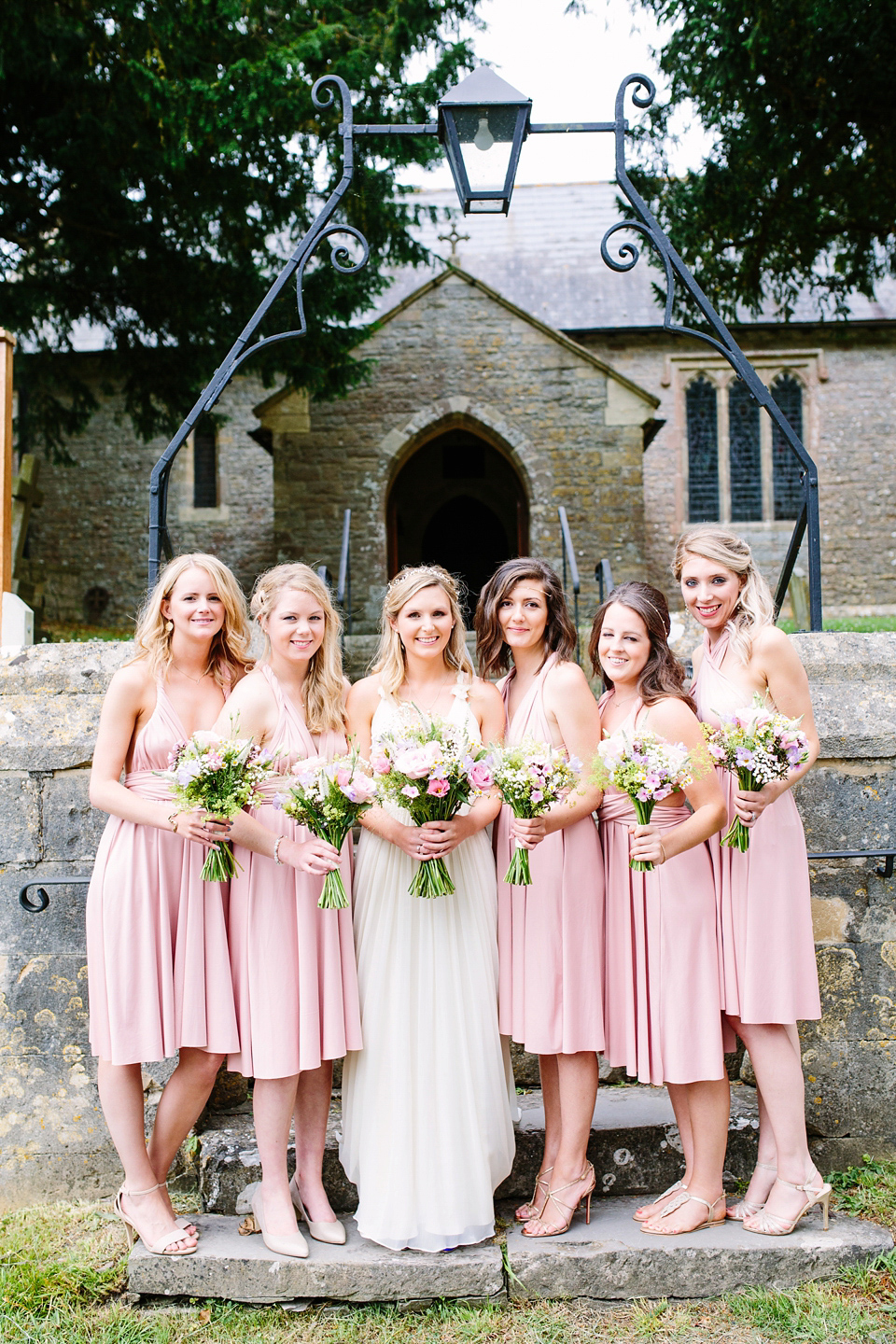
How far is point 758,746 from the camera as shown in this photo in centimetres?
276

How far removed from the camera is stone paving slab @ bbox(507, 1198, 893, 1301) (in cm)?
293

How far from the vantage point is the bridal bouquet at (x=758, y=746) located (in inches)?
108

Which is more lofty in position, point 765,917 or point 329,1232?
point 765,917

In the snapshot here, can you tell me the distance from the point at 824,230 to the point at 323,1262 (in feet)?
A: 29.0

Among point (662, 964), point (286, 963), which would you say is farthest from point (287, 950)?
point (662, 964)

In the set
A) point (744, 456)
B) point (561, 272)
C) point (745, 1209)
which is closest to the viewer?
point (745, 1209)

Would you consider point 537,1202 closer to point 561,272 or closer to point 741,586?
point 741,586

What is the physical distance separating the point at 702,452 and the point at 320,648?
14.9m

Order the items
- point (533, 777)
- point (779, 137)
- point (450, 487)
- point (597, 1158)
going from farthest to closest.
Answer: point (450, 487) → point (779, 137) → point (597, 1158) → point (533, 777)

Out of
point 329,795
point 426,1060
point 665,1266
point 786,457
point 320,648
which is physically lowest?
point 665,1266

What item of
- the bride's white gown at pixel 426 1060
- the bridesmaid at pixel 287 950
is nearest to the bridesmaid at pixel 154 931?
the bridesmaid at pixel 287 950

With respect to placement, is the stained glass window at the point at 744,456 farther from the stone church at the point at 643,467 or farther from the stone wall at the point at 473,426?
the stone wall at the point at 473,426

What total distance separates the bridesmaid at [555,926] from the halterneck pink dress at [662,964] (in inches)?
2.7

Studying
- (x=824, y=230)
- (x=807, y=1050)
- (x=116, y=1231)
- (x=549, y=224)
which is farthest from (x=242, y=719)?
(x=549, y=224)
